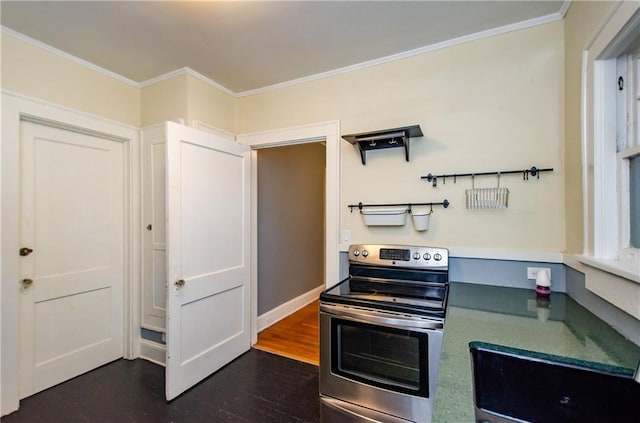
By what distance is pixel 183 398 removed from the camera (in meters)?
2.00

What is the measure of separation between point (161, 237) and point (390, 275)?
1905 mm

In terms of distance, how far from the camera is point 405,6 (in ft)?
5.37

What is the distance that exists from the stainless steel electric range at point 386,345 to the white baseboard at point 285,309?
1629mm

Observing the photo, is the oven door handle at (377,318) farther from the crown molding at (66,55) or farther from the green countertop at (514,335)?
the crown molding at (66,55)

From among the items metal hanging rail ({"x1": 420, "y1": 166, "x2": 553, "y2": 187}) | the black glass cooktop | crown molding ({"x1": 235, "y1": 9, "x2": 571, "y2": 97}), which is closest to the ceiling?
crown molding ({"x1": 235, "y1": 9, "x2": 571, "y2": 97})

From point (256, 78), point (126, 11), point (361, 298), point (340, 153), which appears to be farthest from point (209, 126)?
point (361, 298)

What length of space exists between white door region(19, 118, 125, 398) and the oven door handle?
1.99 metres

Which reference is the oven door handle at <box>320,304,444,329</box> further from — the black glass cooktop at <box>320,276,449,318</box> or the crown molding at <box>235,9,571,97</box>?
the crown molding at <box>235,9,571,97</box>

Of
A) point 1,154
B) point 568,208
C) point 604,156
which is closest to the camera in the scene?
point 604,156

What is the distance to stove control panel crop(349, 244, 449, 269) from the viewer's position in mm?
1866

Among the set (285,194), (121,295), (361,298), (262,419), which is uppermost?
(285,194)

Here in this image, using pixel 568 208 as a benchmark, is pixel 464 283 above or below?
below

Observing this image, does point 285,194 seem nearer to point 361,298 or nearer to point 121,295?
point 121,295

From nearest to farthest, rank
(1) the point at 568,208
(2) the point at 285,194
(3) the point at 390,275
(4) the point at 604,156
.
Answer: (4) the point at 604,156, (1) the point at 568,208, (3) the point at 390,275, (2) the point at 285,194
